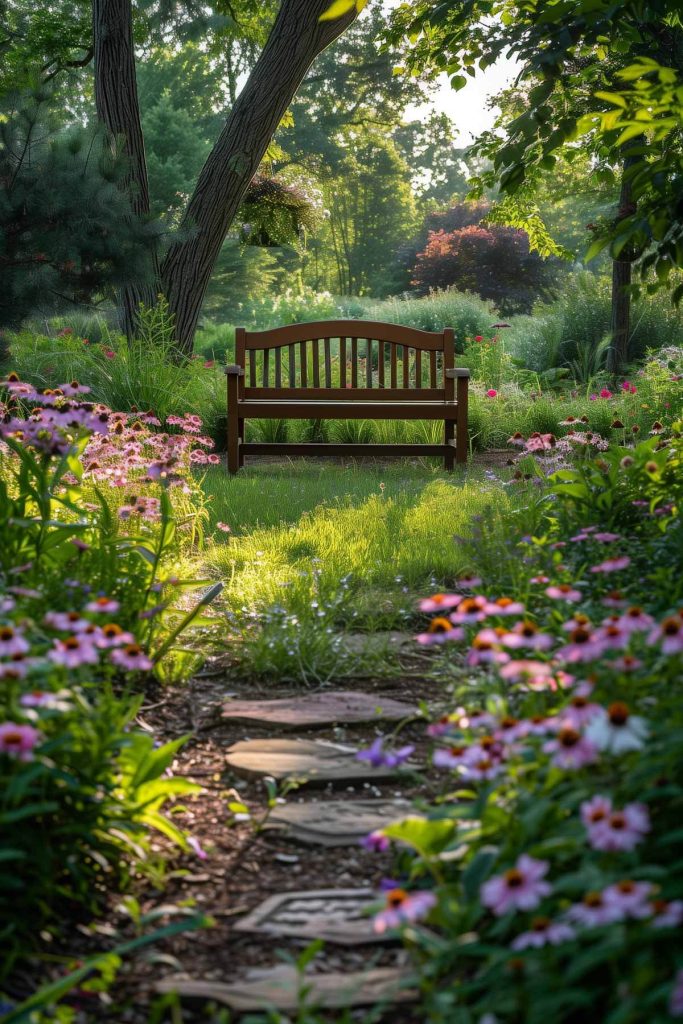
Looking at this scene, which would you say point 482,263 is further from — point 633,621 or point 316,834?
point 633,621

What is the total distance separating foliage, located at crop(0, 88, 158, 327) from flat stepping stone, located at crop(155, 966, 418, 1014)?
12.1 feet

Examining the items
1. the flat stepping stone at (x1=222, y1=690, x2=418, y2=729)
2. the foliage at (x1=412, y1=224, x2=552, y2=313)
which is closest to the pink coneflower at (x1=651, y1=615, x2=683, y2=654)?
the flat stepping stone at (x1=222, y1=690, x2=418, y2=729)

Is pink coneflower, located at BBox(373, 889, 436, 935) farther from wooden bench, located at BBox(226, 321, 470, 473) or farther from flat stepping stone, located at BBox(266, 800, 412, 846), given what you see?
wooden bench, located at BBox(226, 321, 470, 473)

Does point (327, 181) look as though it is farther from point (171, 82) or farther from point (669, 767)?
point (669, 767)

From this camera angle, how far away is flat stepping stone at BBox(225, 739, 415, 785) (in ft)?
7.23

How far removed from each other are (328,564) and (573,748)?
2.41 m

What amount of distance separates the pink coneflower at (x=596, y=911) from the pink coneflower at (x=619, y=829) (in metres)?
0.06

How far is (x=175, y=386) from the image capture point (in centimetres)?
715

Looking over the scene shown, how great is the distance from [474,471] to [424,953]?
205 inches

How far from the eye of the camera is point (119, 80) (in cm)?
799

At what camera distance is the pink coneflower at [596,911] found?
3.62 ft

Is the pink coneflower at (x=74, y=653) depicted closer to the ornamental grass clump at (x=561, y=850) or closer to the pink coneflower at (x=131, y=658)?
the pink coneflower at (x=131, y=658)

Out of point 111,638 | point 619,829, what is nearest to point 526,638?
point 619,829

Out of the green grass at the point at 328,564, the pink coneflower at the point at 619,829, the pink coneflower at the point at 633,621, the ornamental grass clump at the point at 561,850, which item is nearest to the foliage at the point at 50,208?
the green grass at the point at 328,564
